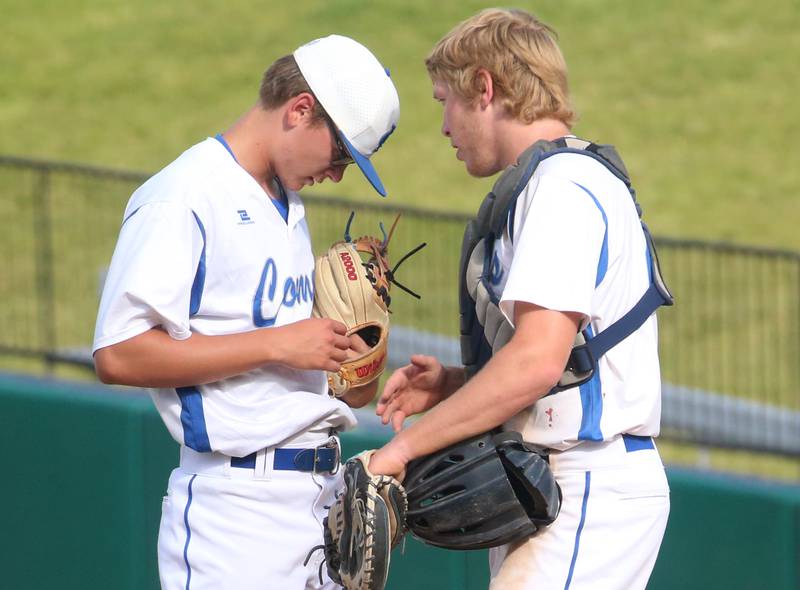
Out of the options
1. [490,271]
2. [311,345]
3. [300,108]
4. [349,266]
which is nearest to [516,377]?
[490,271]

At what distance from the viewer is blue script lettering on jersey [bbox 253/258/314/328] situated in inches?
155

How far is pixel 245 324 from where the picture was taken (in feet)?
12.9

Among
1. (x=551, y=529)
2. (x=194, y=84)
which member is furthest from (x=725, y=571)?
(x=194, y=84)

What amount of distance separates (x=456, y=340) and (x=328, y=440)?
565 cm

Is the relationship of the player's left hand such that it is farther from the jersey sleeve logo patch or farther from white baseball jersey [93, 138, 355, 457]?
the jersey sleeve logo patch

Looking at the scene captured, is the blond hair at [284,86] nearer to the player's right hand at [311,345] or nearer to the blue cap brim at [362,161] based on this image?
the blue cap brim at [362,161]

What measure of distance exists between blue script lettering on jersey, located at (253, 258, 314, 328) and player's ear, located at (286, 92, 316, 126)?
383 mm

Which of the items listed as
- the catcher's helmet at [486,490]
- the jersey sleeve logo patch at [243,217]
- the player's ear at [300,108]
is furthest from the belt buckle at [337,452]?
the player's ear at [300,108]

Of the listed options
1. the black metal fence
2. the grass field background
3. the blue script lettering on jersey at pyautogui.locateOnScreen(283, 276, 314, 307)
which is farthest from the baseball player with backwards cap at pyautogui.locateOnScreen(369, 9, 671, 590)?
the grass field background

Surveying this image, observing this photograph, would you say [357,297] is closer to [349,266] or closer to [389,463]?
[349,266]

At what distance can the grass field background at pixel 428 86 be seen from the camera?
15047 millimetres

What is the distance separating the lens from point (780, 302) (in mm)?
9844

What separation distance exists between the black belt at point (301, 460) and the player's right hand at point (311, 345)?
308 mm

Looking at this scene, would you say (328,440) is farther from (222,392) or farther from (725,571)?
(725,571)
